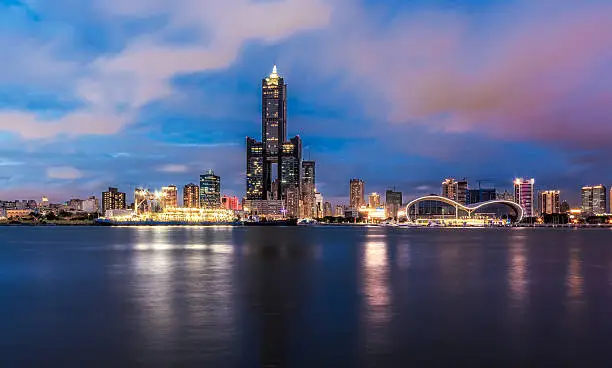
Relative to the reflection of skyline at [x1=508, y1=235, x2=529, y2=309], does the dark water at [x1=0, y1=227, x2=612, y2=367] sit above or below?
above

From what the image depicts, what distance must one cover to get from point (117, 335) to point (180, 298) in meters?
10.2

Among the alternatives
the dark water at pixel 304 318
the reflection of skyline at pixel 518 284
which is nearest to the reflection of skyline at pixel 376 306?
the dark water at pixel 304 318

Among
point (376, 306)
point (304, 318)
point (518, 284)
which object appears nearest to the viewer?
point (304, 318)

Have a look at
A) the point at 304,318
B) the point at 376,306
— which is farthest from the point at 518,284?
the point at 304,318

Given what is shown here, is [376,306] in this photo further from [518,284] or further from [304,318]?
[518,284]

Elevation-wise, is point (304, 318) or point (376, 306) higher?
point (304, 318)

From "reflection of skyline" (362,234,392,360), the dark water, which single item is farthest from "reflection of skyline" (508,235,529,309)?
"reflection of skyline" (362,234,392,360)

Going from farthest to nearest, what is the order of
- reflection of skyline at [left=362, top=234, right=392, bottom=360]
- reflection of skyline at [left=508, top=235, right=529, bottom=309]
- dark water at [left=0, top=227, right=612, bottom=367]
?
reflection of skyline at [left=508, top=235, right=529, bottom=309] → reflection of skyline at [left=362, top=234, right=392, bottom=360] → dark water at [left=0, top=227, right=612, bottom=367]

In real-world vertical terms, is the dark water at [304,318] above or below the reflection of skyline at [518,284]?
above

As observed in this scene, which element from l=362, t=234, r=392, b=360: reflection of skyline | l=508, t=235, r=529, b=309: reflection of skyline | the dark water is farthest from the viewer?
l=508, t=235, r=529, b=309: reflection of skyline

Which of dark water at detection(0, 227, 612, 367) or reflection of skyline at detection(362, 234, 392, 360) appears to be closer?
dark water at detection(0, 227, 612, 367)

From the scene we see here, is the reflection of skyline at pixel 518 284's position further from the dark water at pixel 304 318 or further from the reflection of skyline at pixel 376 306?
the reflection of skyline at pixel 376 306

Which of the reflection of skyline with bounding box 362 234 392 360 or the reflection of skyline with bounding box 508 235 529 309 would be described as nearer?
the reflection of skyline with bounding box 362 234 392 360

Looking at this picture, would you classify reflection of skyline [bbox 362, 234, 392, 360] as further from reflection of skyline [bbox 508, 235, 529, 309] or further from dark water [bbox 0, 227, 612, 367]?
reflection of skyline [bbox 508, 235, 529, 309]
